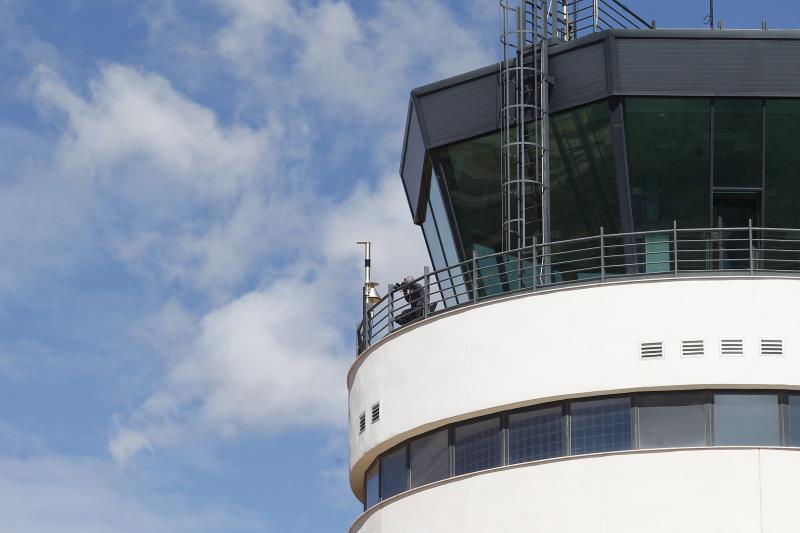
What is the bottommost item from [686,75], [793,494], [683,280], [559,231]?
[793,494]

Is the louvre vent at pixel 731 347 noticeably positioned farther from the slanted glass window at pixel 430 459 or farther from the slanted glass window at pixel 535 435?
the slanted glass window at pixel 430 459

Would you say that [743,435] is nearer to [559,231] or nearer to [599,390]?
[599,390]

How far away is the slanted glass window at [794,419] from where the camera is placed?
25.9 metres

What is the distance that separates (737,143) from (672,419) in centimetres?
600

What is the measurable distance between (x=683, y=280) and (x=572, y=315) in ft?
6.45

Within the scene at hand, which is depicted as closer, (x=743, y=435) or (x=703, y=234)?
(x=743, y=435)

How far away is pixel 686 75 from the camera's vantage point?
29.5 metres

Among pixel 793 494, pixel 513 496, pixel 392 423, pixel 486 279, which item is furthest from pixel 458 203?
pixel 793 494

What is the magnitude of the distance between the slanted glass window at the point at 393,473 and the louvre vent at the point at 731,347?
249 inches

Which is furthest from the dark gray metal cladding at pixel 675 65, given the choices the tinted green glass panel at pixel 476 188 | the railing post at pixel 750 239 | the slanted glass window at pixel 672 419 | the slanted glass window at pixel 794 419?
the slanted glass window at pixel 672 419

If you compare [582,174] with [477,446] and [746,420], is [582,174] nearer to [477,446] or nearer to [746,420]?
[477,446]

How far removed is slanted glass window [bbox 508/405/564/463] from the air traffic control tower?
0.03 m

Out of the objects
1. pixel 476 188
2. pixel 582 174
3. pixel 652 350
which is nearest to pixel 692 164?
pixel 582 174

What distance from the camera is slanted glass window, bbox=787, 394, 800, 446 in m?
25.9
